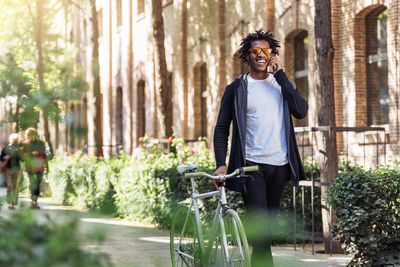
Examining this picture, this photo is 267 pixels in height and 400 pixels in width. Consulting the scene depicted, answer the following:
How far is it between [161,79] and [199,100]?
5522 mm

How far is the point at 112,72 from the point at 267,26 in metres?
15.3

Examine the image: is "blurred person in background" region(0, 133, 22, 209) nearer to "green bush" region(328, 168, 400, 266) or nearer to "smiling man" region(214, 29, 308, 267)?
"smiling man" region(214, 29, 308, 267)

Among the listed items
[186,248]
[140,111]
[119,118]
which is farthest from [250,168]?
[119,118]

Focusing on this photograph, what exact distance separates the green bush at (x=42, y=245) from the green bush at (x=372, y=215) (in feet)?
17.6

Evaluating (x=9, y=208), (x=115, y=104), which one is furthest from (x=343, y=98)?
(x=115, y=104)

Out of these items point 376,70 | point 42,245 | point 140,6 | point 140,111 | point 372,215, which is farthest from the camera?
point 140,6

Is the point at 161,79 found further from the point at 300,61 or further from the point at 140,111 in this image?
the point at 140,111

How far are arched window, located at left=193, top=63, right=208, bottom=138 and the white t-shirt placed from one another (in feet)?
53.8

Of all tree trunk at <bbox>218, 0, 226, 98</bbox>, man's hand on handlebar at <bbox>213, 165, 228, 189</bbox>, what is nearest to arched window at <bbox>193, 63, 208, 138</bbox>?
tree trunk at <bbox>218, 0, 226, 98</bbox>

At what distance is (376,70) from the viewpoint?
1355 cm

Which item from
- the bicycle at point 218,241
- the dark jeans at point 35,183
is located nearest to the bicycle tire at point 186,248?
the bicycle at point 218,241

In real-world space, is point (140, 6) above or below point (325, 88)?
above

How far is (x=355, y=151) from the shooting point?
13.4 meters

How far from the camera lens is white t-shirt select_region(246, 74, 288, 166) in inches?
205
